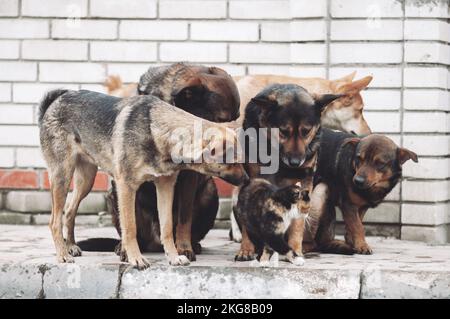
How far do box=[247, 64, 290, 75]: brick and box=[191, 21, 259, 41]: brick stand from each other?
292 millimetres

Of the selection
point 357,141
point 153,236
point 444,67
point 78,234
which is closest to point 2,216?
point 78,234

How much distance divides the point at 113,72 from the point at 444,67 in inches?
135

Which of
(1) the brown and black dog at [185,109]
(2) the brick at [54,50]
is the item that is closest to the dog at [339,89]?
(1) the brown and black dog at [185,109]

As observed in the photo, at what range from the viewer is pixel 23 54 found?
29.9ft

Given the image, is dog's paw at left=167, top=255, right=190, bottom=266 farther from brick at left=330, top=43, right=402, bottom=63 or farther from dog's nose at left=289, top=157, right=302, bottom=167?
brick at left=330, top=43, right=402, bottom=63

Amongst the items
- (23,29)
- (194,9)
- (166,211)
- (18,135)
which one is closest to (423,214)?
(166,211)

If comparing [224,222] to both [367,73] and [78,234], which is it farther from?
[367,73]

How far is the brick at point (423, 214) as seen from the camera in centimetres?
814

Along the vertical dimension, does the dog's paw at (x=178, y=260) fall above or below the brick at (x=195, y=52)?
below

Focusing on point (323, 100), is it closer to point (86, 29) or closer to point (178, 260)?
point (178, 260)

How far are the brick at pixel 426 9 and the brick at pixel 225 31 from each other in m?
1.61

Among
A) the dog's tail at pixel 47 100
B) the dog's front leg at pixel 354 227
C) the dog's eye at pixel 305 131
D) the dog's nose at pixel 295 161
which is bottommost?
the dog's front leg at pixel 354 227

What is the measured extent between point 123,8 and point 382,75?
282cm

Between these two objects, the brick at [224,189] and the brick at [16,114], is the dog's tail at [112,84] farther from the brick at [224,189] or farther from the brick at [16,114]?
the brick at [224,189]
